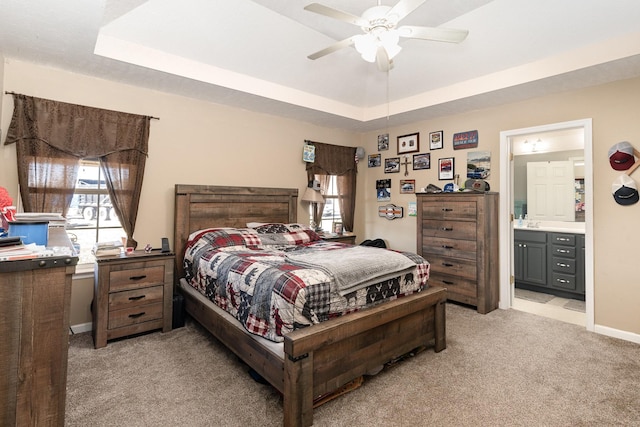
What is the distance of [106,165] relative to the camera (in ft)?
10.5

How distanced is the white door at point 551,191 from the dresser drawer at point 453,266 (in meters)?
2.10

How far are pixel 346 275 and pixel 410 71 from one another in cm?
273

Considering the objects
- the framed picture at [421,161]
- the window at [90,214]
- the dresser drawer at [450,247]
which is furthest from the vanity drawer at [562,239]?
the window at [90,214]

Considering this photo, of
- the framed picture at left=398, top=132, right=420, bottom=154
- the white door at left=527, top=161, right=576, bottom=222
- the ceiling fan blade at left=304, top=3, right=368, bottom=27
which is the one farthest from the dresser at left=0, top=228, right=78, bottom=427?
the white door at left=527, top=161, right=576, bottom=222

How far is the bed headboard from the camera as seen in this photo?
3535 millimetres

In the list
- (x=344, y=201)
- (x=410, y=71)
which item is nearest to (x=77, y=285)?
(x=344, y=201)

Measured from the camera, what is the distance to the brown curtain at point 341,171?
16.0 feet

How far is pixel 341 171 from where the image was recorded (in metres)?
5.16

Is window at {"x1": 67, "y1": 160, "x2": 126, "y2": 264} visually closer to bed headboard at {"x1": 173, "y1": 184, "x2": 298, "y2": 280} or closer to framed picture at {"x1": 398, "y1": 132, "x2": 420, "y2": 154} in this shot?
bed headboard at {"x1": 173, "y1": 184, "x2": 298, "y2": 280}

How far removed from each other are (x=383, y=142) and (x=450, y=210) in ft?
5.84

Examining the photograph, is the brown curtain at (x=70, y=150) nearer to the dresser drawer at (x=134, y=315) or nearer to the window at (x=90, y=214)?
the window at (x=90, y=214)

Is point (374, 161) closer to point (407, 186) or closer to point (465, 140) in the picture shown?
point (407, 186)

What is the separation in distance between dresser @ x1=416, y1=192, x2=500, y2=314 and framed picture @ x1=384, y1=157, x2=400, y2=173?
3.13 feet

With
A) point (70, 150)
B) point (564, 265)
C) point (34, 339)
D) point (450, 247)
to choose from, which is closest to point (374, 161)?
point (450, 247)
